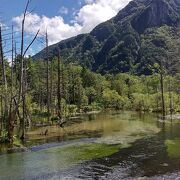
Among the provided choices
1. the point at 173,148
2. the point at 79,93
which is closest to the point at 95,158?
the point at 173,148

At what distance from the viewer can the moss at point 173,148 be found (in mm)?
27341

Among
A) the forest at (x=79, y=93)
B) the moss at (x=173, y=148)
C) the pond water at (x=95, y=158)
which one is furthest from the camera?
the forest at (x=79, y=93)

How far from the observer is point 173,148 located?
30297 millimetres

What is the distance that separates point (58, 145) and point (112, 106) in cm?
8800

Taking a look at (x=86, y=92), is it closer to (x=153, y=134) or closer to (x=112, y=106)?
(x=112, y=106)

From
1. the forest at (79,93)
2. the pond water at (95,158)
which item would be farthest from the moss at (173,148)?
the forest at (79,93)

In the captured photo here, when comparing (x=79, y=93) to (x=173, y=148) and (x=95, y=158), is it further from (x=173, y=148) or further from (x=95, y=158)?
(x=95, y=158)

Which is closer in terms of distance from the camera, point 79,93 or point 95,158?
point 95,158

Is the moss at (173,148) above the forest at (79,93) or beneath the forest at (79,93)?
beneath

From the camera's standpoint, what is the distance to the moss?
89.7 ft

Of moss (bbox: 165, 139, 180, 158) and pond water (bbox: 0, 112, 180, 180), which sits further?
moss (bbox: 165, 139, 180, 158)

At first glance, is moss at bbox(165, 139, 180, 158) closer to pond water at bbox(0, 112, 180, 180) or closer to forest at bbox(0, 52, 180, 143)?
pond water at bbox(0, 112, 180, 180)

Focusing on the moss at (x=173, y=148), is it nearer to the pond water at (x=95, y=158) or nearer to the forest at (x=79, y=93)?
the pond water at (x=95, y=158)

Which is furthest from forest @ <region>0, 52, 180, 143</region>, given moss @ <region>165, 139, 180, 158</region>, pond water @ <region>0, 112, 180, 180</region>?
moss @ <region>165, 139, 180, 158</region>
